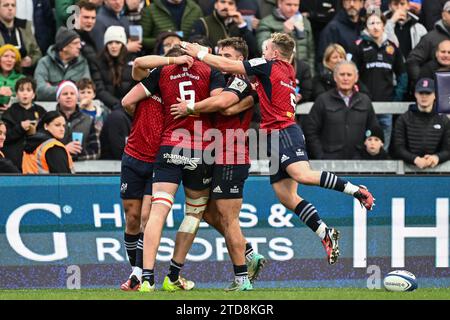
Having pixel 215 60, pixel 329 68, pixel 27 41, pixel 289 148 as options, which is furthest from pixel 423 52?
pixel 215 60

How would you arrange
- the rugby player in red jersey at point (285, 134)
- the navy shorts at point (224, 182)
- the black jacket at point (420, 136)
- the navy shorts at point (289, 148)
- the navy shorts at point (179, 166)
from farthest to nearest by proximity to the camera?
the black jacket at point (420, 136), the navy shorts at point (289, 148), the navy shorts at point (224, 182), the rugby player in red jersey at point (285, 134), the navy shorts at point (179, 166)

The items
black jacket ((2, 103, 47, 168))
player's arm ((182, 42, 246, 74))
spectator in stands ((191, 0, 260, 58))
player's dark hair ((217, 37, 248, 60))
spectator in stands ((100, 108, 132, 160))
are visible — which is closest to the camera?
player's arm ((182, 42, 246, 74))

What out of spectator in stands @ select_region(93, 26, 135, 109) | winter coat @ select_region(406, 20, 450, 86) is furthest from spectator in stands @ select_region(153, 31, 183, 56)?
winter coat @ select_region(406, 20, 450, 86)

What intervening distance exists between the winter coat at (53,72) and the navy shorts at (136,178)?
4.66 meters

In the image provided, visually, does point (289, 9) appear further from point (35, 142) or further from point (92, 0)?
point (35, 142)

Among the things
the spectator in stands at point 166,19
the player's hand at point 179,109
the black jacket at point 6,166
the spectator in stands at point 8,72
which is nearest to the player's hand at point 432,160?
the spectator in stands at point 166,19

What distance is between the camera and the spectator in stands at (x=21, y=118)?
1656 cm

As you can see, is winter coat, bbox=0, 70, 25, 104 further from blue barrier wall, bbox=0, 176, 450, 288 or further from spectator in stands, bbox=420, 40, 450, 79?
spectator in stands, bbox=420, 40, 450, 79

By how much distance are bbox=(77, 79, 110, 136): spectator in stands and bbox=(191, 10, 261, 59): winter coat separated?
1951mm

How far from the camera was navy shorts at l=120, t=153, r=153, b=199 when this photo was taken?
13508 millimetres

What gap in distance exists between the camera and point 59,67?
711 inches

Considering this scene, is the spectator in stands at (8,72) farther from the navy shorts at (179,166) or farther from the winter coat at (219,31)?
the navy shorts at (179,166)

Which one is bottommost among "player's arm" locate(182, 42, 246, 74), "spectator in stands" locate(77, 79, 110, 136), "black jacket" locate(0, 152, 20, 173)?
"black jacket" locate(0, 152, 20, 173)

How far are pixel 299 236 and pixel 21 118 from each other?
4.19 meters
